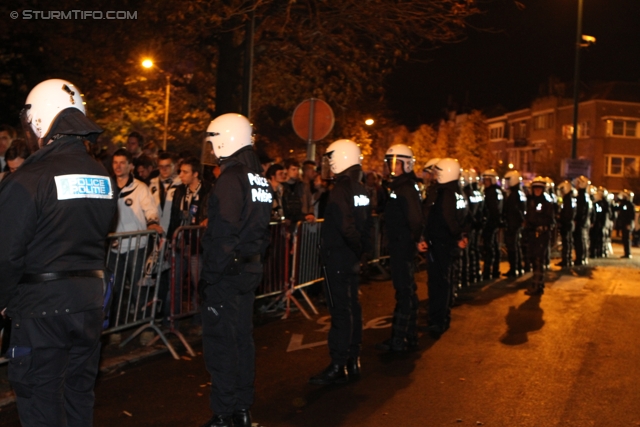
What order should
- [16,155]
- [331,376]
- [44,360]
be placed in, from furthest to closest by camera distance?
[16,155] < [331,376] < [44,360]

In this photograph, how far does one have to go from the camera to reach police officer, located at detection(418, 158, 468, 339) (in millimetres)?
9617

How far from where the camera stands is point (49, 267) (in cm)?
399

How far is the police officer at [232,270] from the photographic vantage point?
555 centimetres

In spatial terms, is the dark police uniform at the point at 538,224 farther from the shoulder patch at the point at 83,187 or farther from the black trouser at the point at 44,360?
the black trouser at the point at 44,360

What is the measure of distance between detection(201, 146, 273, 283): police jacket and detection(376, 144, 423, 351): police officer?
8.97 ft

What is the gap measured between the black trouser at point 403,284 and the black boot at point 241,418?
2.99 metres

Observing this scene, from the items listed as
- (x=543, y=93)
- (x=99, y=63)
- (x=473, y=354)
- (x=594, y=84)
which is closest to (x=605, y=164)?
(x=594, y=84)

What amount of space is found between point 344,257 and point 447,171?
11.0 ft

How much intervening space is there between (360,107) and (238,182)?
94.3 feet

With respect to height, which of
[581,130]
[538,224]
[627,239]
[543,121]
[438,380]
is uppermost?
[543,121]

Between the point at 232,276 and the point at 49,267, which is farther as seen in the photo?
the point at 232,276

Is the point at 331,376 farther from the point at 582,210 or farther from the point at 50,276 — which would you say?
the point at 582,210

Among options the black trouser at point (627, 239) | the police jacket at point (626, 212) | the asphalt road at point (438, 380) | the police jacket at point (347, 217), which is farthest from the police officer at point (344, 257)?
the police jacket at point (626, 212)

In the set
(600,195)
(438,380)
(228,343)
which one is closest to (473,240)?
(438,380)
